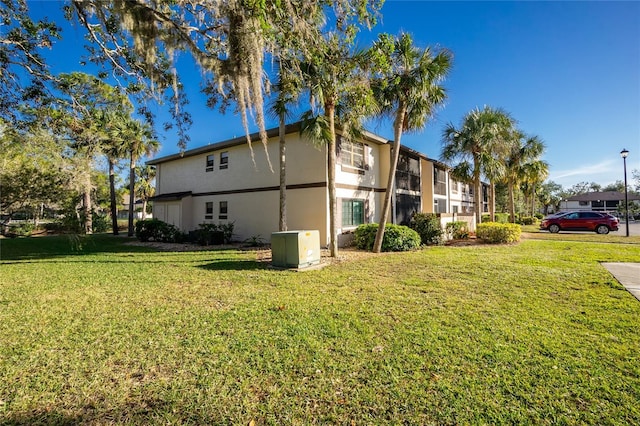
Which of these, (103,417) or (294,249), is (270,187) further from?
(103,417)

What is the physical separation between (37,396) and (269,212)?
11.8m

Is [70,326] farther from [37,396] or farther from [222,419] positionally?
[222,419]

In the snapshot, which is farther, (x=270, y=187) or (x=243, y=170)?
(x=243, y=170)

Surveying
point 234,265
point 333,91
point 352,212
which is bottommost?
point 234,265

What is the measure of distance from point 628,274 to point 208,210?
18009 mm

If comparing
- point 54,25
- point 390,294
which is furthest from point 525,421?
point 54,25

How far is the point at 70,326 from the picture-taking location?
4270mm

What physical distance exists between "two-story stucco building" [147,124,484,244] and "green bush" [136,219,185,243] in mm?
1482

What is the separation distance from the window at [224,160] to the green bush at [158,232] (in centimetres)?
449

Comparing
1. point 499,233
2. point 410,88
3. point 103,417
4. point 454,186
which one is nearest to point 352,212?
point 410,88

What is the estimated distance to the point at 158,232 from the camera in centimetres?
1647

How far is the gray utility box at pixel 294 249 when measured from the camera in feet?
27.2

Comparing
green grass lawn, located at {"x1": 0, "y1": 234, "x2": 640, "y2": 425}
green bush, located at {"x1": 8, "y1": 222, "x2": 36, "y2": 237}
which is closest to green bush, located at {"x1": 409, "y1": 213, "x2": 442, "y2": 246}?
green grass lawn, located at {"x1": 0, "y1": 234, "x2": 640, "y2": 425}

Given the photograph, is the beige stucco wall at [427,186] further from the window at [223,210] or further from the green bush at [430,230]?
the window at [223,210]
